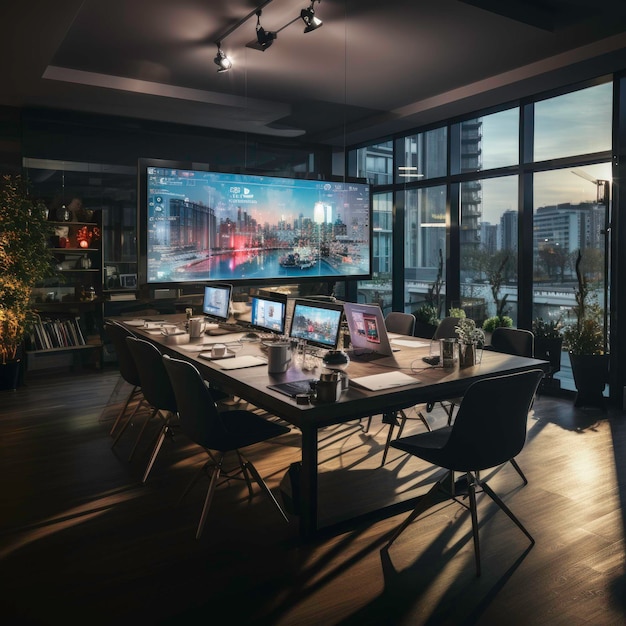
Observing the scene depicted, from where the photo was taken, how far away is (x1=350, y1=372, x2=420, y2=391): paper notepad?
3.16 m

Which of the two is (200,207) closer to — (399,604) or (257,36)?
(257,36)

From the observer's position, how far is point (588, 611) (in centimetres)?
246

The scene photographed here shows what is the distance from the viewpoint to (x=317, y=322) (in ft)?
13.6

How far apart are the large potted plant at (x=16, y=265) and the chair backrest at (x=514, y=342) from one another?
484cm

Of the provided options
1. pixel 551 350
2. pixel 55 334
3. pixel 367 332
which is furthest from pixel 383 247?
pixel 367 332

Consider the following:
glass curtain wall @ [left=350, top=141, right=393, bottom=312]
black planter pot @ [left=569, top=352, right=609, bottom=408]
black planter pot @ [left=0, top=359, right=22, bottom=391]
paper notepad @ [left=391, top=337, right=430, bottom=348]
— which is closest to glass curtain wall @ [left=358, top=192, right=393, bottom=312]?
glass curtain wall @ [left=350, top=141, right=393, bottom=312]

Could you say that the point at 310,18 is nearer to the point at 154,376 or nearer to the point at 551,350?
the point at 154,376

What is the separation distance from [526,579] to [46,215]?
619cm

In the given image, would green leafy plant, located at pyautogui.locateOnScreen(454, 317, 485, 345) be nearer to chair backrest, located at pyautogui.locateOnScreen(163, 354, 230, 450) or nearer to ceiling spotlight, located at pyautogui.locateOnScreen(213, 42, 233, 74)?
chair backrest, located at pyautogui.locateOnScreen(163, 354, 230, 450)

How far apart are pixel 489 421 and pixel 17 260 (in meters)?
5.43

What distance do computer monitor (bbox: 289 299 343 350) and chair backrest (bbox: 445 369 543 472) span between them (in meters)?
1.36

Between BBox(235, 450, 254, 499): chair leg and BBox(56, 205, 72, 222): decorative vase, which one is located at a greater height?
BBox(56, 205, 72, 222): decorative vase

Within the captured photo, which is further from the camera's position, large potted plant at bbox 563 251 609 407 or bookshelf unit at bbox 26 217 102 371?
bookshelf unit at bbox 26 217 102 371

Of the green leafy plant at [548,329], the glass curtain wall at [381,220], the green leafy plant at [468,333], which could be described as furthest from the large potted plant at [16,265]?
the green leafy plant at [548,329]
